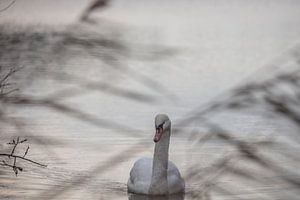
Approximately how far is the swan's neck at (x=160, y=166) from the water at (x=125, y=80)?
0.09 meters

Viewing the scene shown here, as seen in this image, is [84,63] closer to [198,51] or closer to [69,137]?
[69,137]

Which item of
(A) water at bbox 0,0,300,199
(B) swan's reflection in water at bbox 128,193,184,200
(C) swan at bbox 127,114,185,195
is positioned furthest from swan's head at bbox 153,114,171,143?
(B) swan's reflection in water at bbox 128,193,184,200

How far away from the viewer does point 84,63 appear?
7.69ft

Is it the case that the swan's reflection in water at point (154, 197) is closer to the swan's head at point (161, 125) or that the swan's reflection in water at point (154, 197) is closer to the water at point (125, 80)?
the water at point (125, 80)

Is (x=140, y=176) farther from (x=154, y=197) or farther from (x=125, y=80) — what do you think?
(x=125, y=80)

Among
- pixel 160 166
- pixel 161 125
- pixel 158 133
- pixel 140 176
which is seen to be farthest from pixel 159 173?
pixel 161 125

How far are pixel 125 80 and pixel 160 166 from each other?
14.4 feet

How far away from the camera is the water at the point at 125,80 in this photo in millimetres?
2088

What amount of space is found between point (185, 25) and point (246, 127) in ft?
20.5

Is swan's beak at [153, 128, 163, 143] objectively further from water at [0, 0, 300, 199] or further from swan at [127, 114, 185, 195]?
water at [0, 0, 300, 199]

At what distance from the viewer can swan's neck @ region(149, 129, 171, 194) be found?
6914mm

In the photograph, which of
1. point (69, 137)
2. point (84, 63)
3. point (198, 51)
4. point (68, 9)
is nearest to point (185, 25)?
point (198, 51)

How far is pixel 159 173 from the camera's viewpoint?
7027mm

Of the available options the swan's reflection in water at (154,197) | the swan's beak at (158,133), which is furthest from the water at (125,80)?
the swan's beak at (158,133)
